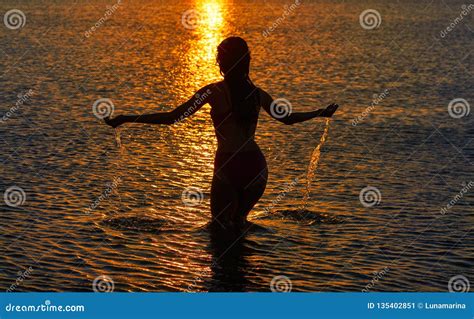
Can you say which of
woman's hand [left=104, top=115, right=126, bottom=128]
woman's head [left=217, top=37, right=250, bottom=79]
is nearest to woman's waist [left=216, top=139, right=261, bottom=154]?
woman's head [left=217, top=37, right=250, bottom=79]

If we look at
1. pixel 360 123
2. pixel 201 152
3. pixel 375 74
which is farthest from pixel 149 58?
pixel 201 152

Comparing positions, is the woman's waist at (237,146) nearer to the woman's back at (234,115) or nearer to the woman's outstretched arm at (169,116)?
the woman's back at (234,115)

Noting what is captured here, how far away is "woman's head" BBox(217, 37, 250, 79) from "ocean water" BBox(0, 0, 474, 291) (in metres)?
2.18

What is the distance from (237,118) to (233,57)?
2.32 ft

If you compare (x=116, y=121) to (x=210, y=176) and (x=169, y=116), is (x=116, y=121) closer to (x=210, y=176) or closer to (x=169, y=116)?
(x=169, y=116)

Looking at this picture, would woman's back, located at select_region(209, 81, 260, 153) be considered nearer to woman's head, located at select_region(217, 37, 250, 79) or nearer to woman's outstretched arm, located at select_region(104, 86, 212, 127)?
woman's head, located at select_region(217, 37, 250, 79)

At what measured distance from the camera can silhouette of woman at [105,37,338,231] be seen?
35.7ft

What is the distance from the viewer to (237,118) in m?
11.1

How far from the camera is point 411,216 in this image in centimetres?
1396

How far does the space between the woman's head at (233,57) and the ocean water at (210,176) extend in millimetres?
2176

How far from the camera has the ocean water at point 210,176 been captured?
11.3m

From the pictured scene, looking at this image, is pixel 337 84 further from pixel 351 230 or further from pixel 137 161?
pixel 351 230

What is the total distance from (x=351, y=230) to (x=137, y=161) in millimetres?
5407

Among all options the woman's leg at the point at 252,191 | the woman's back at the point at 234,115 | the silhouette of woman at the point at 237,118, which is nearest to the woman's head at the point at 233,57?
the silhouette of woman at the point at 237,118
